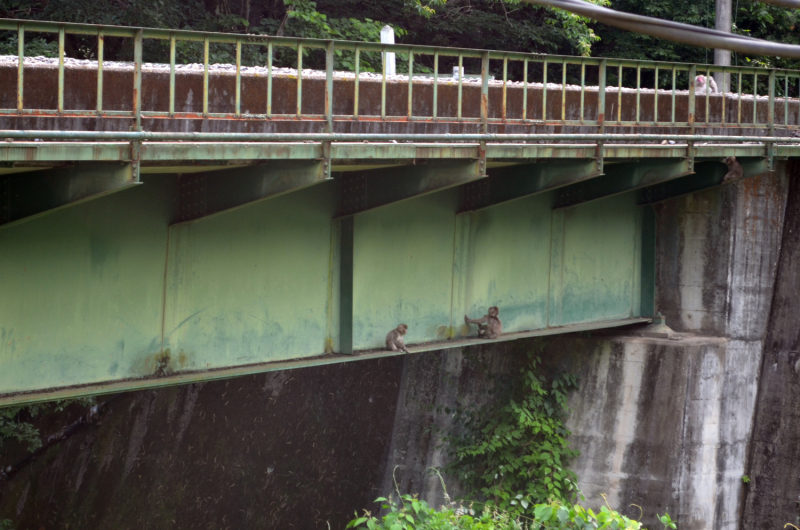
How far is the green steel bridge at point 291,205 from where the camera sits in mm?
6492

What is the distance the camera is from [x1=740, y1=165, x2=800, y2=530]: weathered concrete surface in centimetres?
1167

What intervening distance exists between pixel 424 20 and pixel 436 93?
1297cm

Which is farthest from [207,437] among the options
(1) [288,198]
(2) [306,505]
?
(1) [288,198]

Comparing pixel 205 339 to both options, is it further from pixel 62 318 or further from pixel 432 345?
pixel 432 345

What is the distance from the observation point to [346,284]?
8.82 metres

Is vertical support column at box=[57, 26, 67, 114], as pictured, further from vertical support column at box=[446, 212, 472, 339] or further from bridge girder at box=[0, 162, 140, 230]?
vertical support column at box=[446, 212, 472, 339]

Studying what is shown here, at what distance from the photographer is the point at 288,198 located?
825cm

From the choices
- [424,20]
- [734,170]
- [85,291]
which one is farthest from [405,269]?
[424,20]

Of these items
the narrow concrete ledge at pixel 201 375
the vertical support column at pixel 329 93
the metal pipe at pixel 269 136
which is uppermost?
the vertical support column at pixel 329 93

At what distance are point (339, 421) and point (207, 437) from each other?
7.95 feet

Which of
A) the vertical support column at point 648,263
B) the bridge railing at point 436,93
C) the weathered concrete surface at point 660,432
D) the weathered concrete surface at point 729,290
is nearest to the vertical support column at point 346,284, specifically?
the bridge railing at point 436,93

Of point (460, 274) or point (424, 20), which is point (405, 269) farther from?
point (424, 20)

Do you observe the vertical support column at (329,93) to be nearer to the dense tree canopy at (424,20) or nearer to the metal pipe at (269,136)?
the metal pipe at (269,136)

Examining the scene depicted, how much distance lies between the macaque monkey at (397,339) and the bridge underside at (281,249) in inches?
6.1
